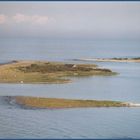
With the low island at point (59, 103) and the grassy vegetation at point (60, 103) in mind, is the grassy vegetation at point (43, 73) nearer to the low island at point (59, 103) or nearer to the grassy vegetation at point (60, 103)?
the low island at point (59, 103)

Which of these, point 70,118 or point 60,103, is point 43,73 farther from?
point 70,118

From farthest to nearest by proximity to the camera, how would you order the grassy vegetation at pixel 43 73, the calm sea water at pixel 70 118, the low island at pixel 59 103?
1. the grassy vegetation at pixel 43 73
2. the low island at pixel 59 103
3. the calm sea water at pixel 70 118

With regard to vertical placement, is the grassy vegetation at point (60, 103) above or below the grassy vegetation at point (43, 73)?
below

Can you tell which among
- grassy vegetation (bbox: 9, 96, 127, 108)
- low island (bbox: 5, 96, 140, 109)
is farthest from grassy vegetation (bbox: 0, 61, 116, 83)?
grassy vegetation (bbox: 9, 96, 127, 108)

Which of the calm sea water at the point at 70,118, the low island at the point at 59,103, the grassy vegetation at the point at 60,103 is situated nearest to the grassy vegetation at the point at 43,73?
the calm sea water at the point at 70,118

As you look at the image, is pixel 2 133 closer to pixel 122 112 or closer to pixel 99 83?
pixel 122 112

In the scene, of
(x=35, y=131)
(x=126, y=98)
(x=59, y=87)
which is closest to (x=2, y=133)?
(x=35, y=131)

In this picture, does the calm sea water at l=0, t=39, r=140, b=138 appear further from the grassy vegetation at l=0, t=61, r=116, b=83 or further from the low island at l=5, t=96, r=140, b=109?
the grassy vegetation at l=0, t=61, r=116, b=83
